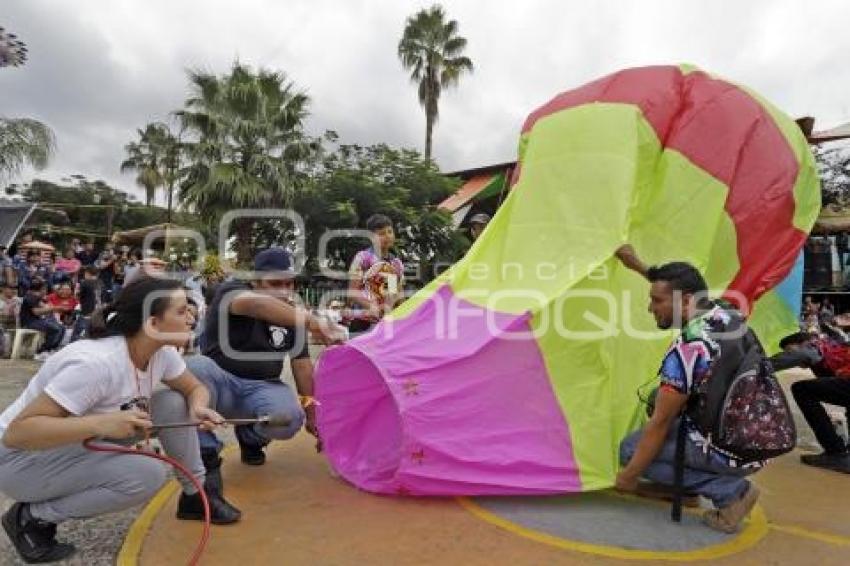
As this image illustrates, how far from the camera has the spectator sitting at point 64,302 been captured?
10.3m

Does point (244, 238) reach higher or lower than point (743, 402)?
higher

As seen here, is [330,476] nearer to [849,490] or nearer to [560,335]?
[560,335]

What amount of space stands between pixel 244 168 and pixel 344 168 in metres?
2.81

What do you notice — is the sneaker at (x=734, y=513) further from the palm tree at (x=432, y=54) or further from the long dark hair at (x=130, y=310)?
the palm tree at (x=432, y=54)

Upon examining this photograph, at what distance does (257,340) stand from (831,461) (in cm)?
371

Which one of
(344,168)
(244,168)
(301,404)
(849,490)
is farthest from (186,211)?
(849,490)

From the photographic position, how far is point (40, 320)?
371 inches

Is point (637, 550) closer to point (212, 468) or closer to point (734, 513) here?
point (734, 513)

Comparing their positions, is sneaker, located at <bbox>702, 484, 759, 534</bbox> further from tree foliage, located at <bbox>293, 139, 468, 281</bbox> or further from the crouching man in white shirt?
tree foliage, located at <bbox>293, 139, 468, 281</bbox>

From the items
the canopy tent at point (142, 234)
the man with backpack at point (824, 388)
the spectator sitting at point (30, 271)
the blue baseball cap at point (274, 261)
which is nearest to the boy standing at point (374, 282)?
the blue baseball cap at point (274, 261)

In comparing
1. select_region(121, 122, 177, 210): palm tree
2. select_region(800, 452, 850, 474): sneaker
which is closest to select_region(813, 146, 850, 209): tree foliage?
select_region(800, 452, 850, 474): sneaker

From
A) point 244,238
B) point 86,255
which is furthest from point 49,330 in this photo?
point 244,238

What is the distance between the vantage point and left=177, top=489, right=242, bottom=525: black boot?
10.7 ft

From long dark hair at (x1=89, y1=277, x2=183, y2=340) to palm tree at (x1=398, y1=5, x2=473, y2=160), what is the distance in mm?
22034
